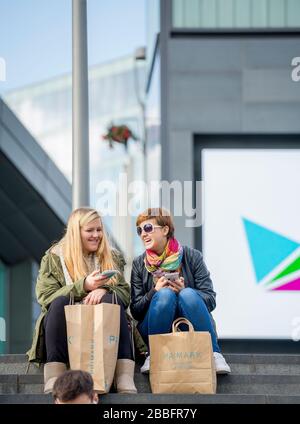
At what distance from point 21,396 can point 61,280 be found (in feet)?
4.00

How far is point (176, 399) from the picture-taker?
8273 mm

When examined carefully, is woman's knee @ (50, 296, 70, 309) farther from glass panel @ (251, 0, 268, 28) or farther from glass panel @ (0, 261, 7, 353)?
glass panel @ (0, 261, 7, 353)

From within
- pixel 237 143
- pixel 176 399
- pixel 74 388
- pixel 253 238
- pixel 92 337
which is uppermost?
pixel 237 143

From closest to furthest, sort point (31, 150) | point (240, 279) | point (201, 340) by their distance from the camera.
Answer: point (201, 340)
point (240, 279)
point (31, 150)

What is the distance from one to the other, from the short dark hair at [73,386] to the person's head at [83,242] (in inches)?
85.0

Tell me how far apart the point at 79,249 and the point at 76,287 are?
1.28ft

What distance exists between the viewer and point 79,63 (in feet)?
44.7

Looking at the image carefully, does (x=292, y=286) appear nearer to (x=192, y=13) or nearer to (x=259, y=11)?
(x=259, y=11)

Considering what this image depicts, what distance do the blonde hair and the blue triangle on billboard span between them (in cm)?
814

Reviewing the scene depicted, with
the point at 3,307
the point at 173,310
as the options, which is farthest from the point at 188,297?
the point at 3,307

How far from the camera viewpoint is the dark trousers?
8.83 metres
